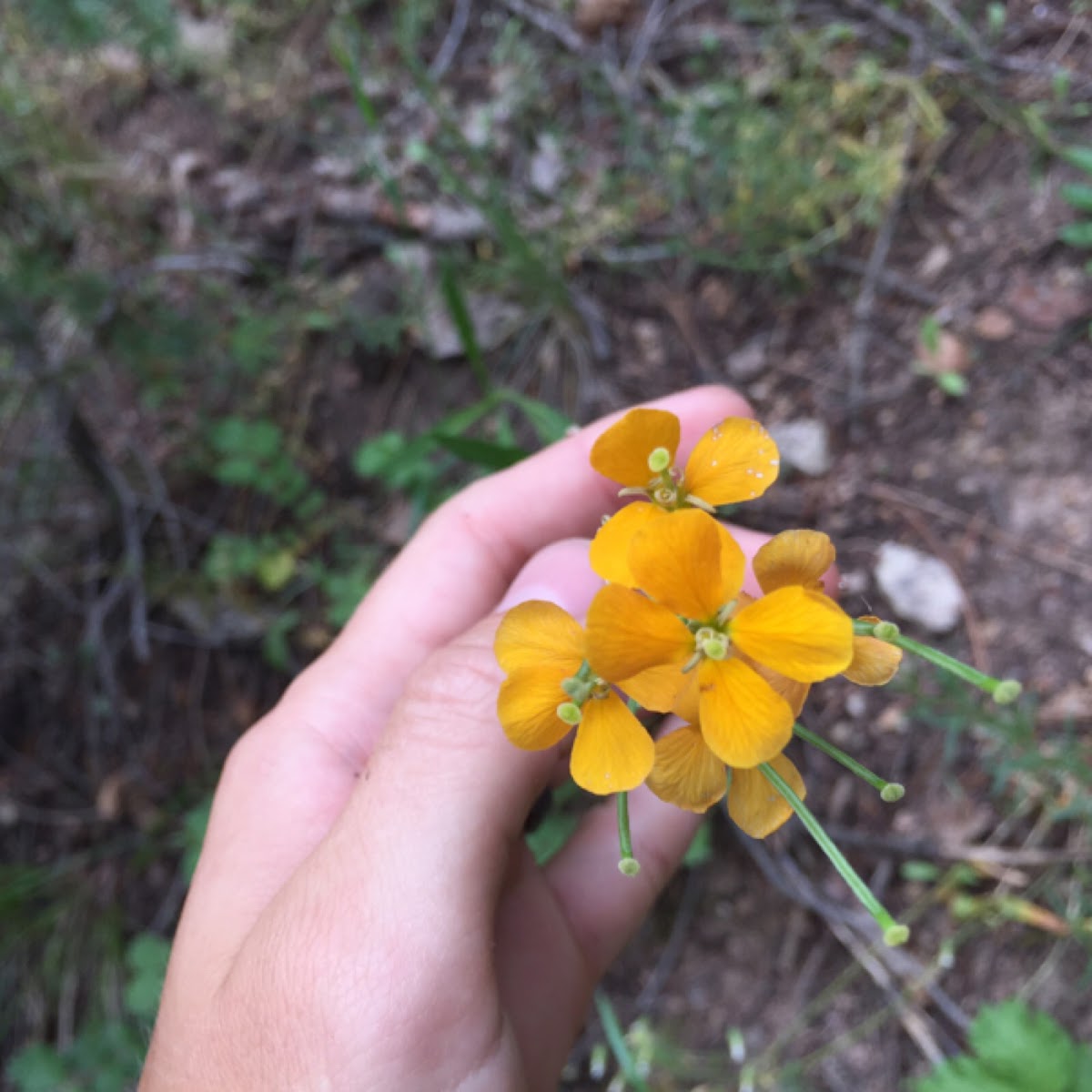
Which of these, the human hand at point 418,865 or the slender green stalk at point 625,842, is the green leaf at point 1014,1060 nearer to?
the human hand at point 418,865

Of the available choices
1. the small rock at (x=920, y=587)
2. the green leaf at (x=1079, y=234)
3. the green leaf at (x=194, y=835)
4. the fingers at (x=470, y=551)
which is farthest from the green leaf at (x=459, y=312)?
the green leaf at (x=1079, y=234)

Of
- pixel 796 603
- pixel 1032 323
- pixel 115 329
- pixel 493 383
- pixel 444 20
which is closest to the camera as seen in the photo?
pixel 796 603

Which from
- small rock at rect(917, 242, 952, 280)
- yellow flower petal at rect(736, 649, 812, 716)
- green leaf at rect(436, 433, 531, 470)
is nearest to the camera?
yellow flower petal at rect(736, 649, 812, 716)

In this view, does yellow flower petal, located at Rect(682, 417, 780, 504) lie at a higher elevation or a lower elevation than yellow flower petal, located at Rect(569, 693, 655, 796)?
higher

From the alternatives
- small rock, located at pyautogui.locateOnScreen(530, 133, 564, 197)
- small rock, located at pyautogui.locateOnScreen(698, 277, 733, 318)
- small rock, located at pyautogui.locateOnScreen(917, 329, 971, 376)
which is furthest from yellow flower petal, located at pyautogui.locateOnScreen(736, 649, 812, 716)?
small rock, located at pyautogui.locateOnScreen(530, 133, 564, 197)

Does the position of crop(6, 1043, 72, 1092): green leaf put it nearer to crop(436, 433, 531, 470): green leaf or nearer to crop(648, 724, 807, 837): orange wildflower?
crop(436, 433, 531, 470): green leaf

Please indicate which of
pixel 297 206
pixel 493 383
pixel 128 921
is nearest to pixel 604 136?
pixel 493 383

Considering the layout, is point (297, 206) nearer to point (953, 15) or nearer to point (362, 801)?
point (953, 15)
